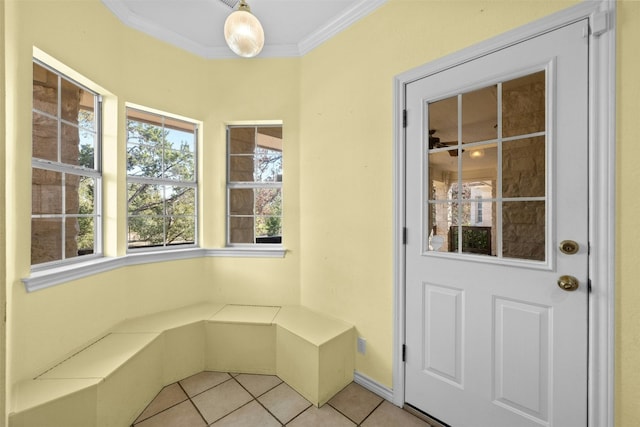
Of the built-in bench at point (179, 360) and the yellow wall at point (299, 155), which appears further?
the built-in bench at point (179, 360)

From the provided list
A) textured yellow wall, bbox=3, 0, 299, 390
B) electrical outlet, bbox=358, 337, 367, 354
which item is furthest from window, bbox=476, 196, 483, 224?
textured yellow wall, bbox=3, 0, 299, 390

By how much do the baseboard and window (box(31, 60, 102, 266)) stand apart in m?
2.30

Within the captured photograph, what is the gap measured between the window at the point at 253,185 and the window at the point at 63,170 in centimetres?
108

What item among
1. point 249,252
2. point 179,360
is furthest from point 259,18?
point 179,360

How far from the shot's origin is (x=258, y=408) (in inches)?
72.1

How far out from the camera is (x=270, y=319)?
2279 millimetres

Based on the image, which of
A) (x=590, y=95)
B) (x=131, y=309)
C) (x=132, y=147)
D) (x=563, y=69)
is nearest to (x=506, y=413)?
(x=590, y=95)

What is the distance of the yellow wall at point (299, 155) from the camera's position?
1.31 meters

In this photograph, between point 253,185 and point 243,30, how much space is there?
1.38m

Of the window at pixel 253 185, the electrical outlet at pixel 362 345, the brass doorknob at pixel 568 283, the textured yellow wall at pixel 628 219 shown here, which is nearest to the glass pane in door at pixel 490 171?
the brass doorknob at pixel 568 283

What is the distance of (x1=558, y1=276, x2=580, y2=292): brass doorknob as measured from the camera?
1.25m

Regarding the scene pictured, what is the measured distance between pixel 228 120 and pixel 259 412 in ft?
8.20

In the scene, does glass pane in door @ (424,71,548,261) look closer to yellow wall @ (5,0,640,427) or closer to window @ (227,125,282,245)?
yellow wall @ (5,0,640,427)

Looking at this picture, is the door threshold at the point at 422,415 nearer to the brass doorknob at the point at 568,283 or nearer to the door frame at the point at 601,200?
the door frame at the point at 601,200
